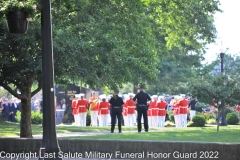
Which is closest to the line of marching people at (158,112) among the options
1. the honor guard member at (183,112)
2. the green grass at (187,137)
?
the honor guard member at (183,112)

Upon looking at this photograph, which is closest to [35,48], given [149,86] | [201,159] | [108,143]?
[108,143]

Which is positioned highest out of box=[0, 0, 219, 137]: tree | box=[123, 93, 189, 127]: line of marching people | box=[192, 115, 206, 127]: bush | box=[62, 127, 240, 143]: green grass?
box=[0, 0, 219, 137]: tree

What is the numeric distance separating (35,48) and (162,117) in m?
18.8

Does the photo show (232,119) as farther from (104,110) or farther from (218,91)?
(218,91)

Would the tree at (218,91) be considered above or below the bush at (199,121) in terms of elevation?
above

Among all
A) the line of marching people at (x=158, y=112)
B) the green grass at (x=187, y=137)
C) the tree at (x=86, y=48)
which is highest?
the tree at (x=86, y=48)

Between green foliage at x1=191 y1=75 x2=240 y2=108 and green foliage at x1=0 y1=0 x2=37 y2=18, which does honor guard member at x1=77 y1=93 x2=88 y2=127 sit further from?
green foliage at x1=0 y1=0 x2=37 y2=18

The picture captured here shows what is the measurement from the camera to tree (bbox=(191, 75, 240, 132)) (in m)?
22.1

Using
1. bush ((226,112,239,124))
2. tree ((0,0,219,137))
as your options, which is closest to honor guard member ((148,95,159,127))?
bush ((226,112,239,124))

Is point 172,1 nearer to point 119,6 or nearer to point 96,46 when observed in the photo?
point 119,6

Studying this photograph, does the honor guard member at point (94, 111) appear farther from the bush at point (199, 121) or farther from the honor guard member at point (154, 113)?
the bush at point (199, 121)

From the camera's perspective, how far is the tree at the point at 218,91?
22141 millimetres

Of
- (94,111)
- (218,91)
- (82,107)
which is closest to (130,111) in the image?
(94,111)

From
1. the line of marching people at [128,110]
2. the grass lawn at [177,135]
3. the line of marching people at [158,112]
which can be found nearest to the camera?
the grass lawn at [177,135]
